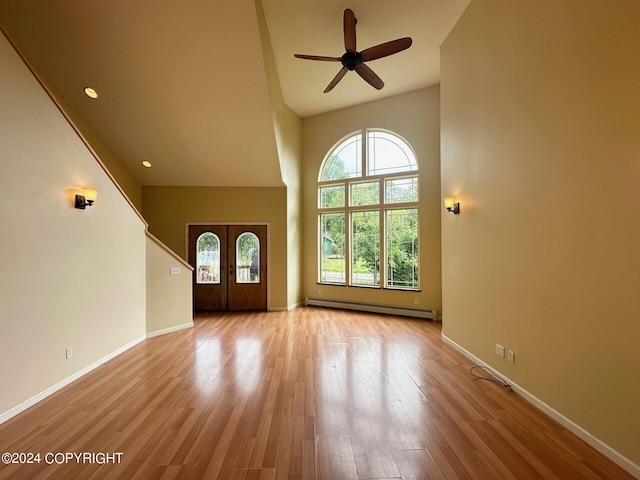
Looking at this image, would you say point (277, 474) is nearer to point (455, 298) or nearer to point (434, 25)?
point (455, 298)

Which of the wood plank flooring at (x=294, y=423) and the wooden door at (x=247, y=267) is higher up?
the wooden door at (x=247, y=267)

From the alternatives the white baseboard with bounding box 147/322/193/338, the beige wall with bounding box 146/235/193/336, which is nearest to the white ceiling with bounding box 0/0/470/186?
the beige wall with bounding box 146/235/193/336

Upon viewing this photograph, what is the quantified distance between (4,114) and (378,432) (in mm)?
3914

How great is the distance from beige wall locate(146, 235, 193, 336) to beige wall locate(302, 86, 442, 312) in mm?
2879

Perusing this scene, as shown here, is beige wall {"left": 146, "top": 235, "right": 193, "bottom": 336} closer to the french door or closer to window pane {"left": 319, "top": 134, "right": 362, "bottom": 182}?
the french door

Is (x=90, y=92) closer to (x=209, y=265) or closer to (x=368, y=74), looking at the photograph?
(x=209, y=265)

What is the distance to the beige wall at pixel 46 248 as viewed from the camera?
245cm

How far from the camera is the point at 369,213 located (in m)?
6.63

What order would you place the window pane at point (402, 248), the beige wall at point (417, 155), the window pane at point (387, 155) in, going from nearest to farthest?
1. the beige wall at point (417, 155)
2. the window pane at point (402, 248)
3. the window pane at point (387, 155)

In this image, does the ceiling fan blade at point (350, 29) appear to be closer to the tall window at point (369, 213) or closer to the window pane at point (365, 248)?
the tall window at point (369, 213)

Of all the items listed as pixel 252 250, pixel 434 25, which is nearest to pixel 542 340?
pixel 434 25

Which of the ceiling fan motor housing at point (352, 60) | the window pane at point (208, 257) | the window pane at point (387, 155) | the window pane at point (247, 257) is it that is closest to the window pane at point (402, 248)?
the window pane at point (387, 155)

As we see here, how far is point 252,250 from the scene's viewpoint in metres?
6.79

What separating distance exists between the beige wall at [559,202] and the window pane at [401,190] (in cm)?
234
